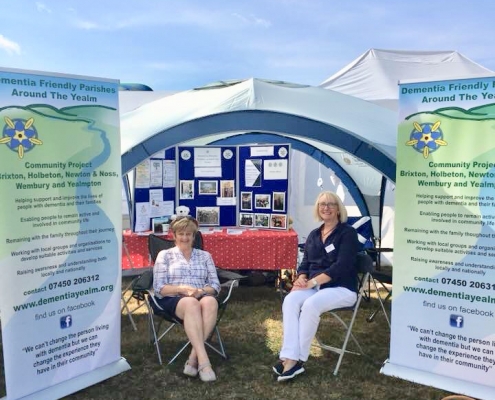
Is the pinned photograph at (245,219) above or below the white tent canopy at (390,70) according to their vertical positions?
below

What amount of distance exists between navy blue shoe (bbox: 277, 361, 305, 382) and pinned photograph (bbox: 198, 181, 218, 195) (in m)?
2.52

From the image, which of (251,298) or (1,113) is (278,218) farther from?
(1,113)

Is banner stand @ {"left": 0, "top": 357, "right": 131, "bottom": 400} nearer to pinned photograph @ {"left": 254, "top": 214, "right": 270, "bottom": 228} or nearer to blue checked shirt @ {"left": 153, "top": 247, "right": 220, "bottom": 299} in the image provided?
blue checked shirt @ {"left": 153, "top": 247, "right": 220, "bottom": 299}

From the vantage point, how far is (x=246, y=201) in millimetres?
5109

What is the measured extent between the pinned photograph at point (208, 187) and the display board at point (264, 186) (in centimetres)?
27

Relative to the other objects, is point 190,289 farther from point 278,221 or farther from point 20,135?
point 278,221

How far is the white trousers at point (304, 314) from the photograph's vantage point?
2965 mm

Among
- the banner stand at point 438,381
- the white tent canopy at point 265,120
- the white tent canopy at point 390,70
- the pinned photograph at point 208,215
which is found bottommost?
the banner stand at point 438,381

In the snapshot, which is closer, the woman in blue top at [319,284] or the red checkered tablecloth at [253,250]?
the woman in blue top at [319,284]

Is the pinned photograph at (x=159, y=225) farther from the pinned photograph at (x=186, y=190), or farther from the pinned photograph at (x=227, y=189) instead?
the pinned photograph at (x=227, y=189)

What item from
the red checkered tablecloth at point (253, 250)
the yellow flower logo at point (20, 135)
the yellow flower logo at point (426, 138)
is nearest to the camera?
the yellow flower logo at point (20, 135)

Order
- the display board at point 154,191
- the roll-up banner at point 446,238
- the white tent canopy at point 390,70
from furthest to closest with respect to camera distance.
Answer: the white tent canopy at point 390,70 → the display board at point 154,191 → the roll-up banner at point 446,238

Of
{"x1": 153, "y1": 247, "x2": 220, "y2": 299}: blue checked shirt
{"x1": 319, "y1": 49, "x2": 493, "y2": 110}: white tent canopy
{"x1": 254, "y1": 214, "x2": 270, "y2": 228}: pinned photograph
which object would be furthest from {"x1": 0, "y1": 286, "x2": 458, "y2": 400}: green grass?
{"x1": 319, "y1": 49, "x2": 493, "y2": 110}: white tent canopy

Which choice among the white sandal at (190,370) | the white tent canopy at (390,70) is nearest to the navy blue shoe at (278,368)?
the white sandal at (190,370)
